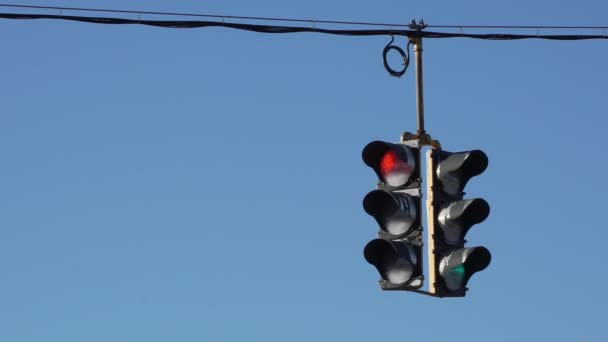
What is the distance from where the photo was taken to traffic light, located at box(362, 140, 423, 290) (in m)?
7.92

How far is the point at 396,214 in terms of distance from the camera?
805 cm

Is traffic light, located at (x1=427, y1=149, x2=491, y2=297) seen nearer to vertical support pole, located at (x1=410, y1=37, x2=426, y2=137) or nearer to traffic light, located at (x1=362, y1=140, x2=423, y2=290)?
traffic light, located at (x1=362, y1=140, x2=423, y2=290)

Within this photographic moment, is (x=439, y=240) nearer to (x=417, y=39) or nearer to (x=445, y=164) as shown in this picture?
(x=445, y=164)

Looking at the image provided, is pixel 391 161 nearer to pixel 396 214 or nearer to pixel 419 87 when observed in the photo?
pixel 396 214

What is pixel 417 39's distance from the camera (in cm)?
912

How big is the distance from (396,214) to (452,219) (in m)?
0.40

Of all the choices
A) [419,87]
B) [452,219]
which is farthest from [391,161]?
[419,87]

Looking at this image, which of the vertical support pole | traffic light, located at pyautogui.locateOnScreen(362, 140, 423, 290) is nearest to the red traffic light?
traffic light, located at pyautogui.locateOnScreen(362, 140, 423, 290)

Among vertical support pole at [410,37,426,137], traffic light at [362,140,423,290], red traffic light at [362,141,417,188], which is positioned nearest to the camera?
traffic light at [362,140,423,290]

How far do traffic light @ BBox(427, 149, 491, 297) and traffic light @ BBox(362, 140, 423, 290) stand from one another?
0.33ft

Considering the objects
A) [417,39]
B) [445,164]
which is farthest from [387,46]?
[445,164]

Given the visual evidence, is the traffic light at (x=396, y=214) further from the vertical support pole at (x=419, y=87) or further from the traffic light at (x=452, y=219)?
the vertical support pole at (x=419, y=87)

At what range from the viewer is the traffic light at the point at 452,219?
781 centimetres

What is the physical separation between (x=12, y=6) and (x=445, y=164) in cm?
436
